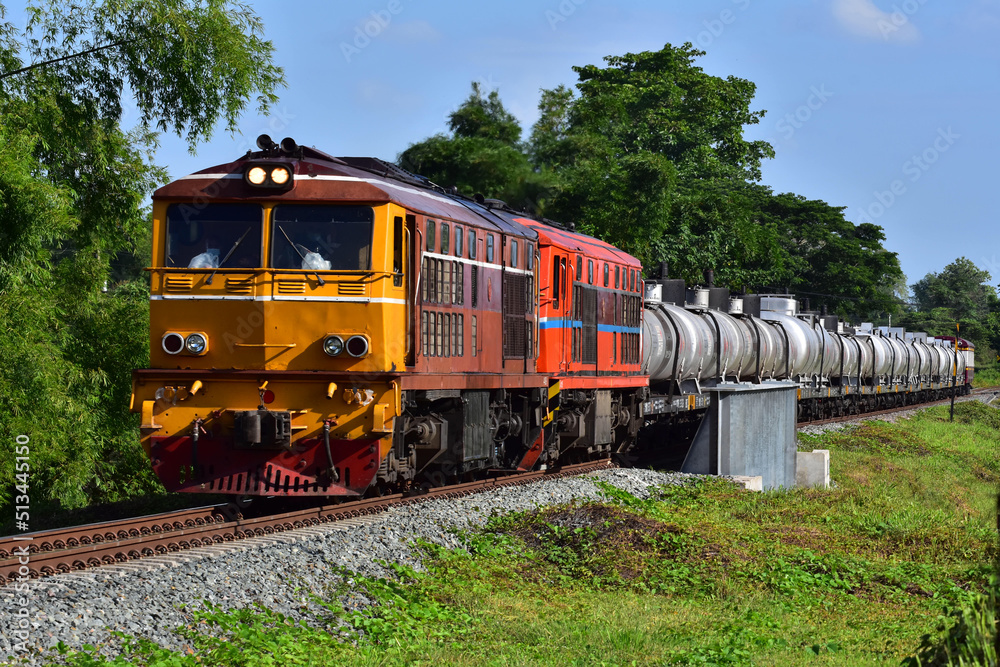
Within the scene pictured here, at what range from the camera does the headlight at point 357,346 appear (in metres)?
12.2

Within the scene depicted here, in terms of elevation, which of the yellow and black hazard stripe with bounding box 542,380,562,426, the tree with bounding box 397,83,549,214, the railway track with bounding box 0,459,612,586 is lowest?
the railway track with bounding box 0,459,612,586

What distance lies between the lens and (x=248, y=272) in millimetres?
12406

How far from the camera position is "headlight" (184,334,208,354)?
40.5 ft

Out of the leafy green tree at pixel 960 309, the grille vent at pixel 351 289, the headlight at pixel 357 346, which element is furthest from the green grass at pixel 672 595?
the leafy green tree at pixel 960 309

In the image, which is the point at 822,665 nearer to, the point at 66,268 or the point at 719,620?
the point at 719,620

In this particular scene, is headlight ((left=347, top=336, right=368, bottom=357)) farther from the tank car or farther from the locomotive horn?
the tank car

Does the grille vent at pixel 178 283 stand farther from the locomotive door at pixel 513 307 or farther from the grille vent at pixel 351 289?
the locomotive door at pixel 513 307

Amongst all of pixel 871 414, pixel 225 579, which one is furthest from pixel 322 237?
pixel 871 414

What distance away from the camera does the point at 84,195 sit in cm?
2033

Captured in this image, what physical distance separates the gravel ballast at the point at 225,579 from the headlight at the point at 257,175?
3.94 meters

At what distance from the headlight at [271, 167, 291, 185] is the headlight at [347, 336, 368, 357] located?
1973 mm

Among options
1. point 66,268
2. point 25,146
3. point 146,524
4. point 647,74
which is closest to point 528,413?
point 146,524

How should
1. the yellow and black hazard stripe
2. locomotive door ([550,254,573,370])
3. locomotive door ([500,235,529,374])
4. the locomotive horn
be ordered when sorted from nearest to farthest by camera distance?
the locomotive horn → locomotive door ([500,235,529,374]) → the yellow and black hazard stripe → locomotive door ([550,254,573,370])

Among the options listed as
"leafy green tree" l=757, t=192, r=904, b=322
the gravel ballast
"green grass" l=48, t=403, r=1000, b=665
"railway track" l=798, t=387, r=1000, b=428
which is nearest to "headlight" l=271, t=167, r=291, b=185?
the gravel ballast
